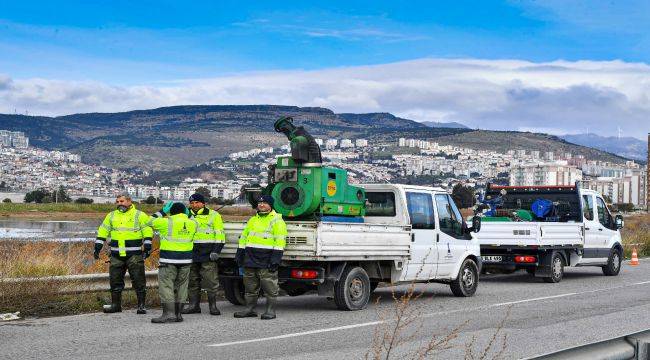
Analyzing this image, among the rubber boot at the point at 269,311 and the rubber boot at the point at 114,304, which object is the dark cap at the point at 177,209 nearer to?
the rubber boot at the point at 114,304

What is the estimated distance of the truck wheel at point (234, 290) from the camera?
47.7 ft

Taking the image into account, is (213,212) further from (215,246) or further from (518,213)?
(518,213)

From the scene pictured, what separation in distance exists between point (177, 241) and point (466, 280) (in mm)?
6059

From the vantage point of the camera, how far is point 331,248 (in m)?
13.1

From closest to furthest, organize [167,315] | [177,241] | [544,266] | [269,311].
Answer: [167,315] → [177,241] → [269,311] → [544,266]

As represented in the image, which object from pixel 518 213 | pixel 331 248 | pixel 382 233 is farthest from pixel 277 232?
pixel 518 213

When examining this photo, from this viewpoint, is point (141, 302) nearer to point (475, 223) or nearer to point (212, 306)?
point (212, 306)

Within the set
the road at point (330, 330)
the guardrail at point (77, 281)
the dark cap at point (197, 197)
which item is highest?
the dark cap at point (197, 197)

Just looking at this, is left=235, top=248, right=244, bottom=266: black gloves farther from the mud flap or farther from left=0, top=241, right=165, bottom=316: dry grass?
the mud flap

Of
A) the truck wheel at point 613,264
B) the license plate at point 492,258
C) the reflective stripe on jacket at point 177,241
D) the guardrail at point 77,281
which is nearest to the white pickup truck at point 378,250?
the reflective stripe on jacket at point 177,241

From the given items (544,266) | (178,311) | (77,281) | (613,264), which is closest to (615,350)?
(178,311)

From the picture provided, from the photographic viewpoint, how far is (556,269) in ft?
67.2

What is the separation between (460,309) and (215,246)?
3.93 metres

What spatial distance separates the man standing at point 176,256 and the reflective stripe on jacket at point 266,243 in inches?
31.7
